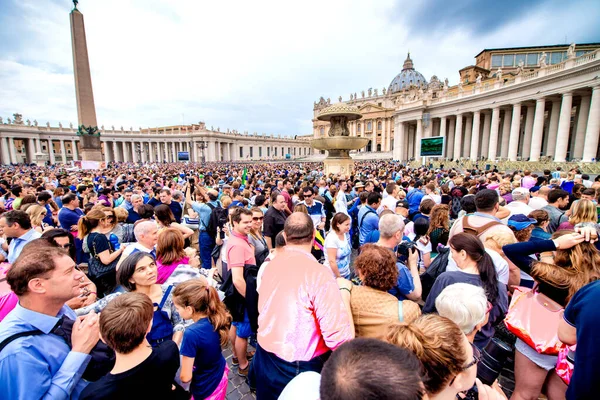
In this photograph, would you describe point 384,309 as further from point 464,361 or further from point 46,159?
point 46,159

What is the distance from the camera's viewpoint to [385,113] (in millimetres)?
71562

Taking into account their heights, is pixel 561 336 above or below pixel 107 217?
below

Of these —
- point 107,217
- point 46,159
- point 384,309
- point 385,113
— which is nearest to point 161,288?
point 107,217

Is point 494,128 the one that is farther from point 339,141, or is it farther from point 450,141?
point 339,141

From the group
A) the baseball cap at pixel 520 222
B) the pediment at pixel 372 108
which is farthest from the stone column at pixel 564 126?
the pediment at pixel 372 108

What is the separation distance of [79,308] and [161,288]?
2.13 feet

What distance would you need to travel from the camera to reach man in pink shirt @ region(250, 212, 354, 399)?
5.63 feet

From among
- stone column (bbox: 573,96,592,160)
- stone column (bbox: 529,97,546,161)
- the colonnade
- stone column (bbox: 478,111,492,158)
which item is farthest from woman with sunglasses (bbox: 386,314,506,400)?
stone column (bbox: 478,111,492,158)

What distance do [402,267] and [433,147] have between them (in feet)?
82.0

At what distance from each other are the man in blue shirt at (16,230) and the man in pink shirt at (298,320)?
364 cm

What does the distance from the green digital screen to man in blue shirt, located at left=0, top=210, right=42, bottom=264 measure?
1029 inches

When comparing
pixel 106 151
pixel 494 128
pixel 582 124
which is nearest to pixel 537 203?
pixel 582 124

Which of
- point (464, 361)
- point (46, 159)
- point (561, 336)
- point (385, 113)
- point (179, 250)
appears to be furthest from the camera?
point (385, 113)

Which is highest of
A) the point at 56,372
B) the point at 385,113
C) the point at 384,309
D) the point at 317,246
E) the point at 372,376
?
the point at 385,113
